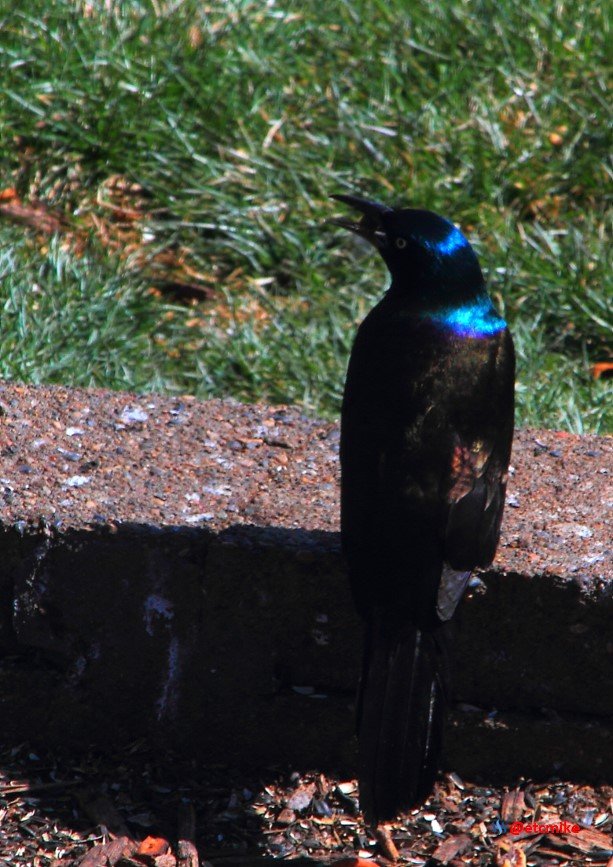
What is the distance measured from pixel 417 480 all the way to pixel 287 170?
287 cm

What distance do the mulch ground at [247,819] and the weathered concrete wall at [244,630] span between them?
0.06m

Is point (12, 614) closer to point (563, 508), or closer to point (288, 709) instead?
point (288, 709)

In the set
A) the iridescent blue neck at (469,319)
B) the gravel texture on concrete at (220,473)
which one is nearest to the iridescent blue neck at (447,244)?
the iridescent blue neck at (469,319)

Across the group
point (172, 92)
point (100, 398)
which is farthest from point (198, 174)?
point (100, 398)

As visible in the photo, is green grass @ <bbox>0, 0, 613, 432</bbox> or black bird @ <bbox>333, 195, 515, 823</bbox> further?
green grass @ <bbox>0, 0, 613, 432</bbox>

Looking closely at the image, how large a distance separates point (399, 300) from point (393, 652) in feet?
2.49

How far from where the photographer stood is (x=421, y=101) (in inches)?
220

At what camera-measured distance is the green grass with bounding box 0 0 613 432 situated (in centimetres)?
455

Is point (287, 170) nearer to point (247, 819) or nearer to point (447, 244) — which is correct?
point (447, 244)

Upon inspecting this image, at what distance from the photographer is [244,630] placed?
2848 millimetres

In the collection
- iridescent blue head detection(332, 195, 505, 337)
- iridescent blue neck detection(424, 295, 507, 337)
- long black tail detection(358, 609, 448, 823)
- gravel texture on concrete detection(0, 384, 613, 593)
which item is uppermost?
iridescent blue head detection(332, 195, 505, 337)

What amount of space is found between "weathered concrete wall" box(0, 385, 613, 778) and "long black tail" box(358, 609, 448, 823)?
0.21 meters

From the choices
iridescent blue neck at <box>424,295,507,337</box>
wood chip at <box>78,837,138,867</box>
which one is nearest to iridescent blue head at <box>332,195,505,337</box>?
iridescent blue neck at <box>424,295,507,337</box>

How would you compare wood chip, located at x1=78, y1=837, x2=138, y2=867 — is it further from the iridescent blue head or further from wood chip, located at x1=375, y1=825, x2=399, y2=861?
the iridescent blue head
